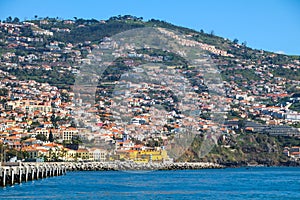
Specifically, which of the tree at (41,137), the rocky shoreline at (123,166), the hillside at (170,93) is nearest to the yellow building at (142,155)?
the hillside at (170,93)

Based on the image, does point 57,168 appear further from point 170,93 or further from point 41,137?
point 170,93

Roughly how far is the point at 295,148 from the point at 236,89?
4029 cm

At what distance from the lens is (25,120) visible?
130250mm

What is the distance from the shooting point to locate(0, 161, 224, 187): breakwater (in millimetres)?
52678

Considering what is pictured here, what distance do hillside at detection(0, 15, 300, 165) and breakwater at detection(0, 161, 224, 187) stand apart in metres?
13.5

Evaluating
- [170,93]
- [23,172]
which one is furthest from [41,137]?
[23,172]

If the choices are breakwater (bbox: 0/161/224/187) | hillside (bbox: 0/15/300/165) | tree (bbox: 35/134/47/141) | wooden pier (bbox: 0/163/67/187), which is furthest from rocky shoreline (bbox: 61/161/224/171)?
tree (bbox: 35/134/47/141)

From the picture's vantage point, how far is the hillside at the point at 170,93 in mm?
129375

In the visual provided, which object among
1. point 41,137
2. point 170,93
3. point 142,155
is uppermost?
point 170,93

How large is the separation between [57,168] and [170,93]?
8319 cm

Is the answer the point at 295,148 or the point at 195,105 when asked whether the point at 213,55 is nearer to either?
the point at 195,105

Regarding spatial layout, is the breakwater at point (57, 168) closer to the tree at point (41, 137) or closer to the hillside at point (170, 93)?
the hillside at point (170, 93)

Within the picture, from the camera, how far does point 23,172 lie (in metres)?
58.1

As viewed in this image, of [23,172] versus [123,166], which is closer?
[23,172]
